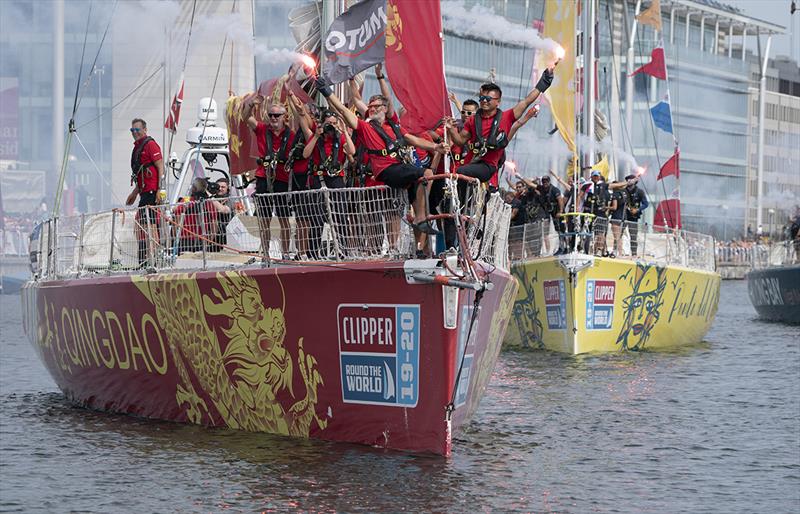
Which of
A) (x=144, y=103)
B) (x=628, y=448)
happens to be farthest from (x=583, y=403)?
(x=144, y=103)

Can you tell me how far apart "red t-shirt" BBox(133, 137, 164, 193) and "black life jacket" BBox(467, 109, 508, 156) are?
5.04m

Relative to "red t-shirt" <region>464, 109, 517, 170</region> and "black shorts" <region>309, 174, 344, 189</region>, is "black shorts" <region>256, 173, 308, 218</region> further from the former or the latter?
"red t-shirt" <region>464, 109, 517, 170</region>

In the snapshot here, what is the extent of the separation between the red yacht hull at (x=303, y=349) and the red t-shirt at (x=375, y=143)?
3.01 ft

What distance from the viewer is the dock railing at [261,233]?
12328 millimetres

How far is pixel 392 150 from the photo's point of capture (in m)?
12.4

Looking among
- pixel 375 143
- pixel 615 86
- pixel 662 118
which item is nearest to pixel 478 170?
pixel 375 143

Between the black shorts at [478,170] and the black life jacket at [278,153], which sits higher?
the black life jacket at [278,153]

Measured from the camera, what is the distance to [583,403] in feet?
54.6

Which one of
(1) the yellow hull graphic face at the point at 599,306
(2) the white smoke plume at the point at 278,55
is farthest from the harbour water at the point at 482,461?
(1) the yellow hull graphic face at the point at 599,306

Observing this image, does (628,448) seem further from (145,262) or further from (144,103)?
(144,103)

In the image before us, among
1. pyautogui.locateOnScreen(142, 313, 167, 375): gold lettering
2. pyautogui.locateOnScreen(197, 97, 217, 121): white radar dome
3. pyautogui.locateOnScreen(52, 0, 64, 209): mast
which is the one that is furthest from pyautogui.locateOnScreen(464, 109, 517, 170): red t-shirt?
pyautogui.locateOnScreen(52, 0, 64, 209): mast

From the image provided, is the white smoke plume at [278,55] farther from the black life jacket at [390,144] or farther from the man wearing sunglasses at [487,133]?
the man wearing sunglasses at [487,133]

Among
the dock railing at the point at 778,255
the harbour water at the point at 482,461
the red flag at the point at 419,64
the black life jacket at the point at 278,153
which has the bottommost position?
the harbour water at the point at 482,461

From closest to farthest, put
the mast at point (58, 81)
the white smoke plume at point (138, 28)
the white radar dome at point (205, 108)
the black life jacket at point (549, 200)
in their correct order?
the white radar dome at point (205, 108) < the black life jacket at point (549, 200) < the white smoke plume at point (138, 28) < the mast at point (58, 81)
